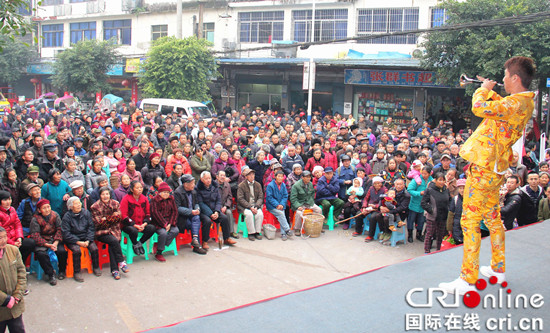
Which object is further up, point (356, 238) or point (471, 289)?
point (471, 289)

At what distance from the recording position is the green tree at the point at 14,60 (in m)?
29.7

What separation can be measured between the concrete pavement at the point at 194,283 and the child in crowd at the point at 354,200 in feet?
1.95

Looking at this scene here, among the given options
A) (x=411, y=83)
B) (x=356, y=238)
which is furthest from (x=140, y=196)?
(x=411, y=83)

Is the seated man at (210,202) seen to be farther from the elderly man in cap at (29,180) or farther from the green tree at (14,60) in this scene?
the green tree at (14,60)

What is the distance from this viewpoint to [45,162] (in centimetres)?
831

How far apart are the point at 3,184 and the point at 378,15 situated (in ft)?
59.4

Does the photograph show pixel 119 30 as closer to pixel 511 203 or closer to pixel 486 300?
pixel 511 203

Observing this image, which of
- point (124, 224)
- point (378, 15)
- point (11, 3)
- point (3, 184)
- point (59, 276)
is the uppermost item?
point (378, 15)

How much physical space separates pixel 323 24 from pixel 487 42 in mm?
10104

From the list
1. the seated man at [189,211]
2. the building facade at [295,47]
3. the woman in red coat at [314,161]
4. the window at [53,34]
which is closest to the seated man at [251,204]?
the seated man at [189,211]

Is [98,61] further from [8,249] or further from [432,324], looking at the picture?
[432,324]

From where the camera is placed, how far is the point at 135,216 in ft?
23.8

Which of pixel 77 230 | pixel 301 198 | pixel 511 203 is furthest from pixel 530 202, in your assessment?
pixel 77 230

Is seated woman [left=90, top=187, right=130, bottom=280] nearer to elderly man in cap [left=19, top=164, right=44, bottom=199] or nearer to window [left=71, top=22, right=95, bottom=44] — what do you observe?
elderly man in cap [left=19, top=164, right=44, bottom=199]
